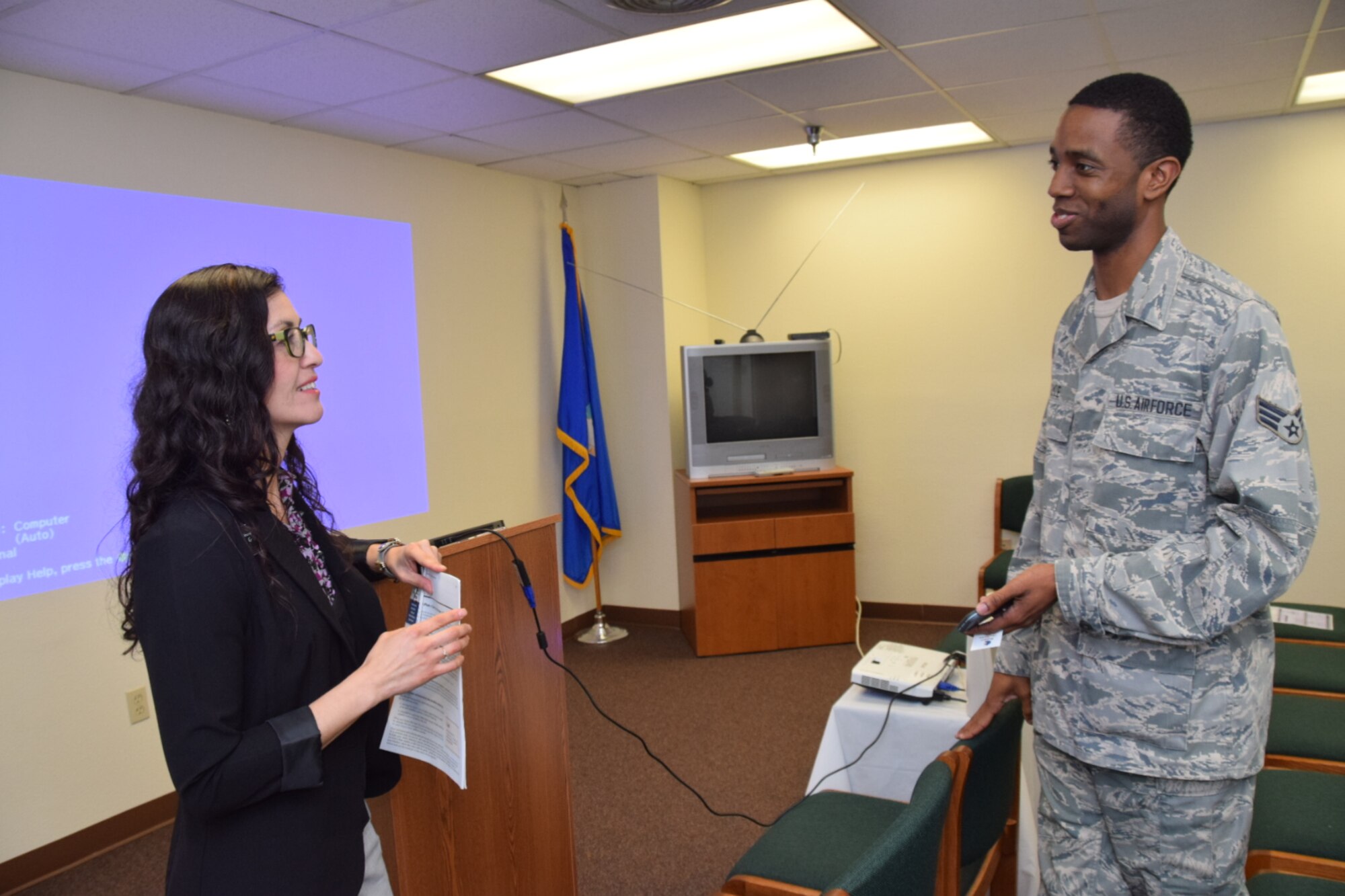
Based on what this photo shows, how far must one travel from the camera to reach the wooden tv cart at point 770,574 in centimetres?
500

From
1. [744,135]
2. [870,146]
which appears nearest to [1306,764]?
[744,135]

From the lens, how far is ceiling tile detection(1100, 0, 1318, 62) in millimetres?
2961

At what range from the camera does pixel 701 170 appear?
5.32 metres

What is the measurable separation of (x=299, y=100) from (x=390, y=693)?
2.87 metres

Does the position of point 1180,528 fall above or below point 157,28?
below

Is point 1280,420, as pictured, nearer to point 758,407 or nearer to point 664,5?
point 664,5

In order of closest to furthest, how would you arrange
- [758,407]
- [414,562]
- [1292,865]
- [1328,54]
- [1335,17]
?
[414,562]
[1292,865]
[1335,17]
[1328,54]
[758,407]

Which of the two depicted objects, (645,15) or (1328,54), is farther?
(1328,54)

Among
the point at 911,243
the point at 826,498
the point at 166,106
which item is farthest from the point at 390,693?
the point at 911,243

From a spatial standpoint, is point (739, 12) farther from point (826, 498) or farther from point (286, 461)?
point (826, 498)

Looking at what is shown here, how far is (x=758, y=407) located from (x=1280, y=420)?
3.93 meters

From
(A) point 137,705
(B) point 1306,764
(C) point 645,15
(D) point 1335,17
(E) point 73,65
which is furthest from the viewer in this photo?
(A) point 137,705

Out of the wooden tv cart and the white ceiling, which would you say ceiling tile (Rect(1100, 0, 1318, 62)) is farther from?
the wooden tv cart

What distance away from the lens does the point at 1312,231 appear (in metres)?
4.54
